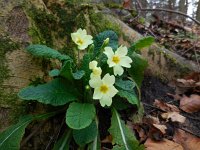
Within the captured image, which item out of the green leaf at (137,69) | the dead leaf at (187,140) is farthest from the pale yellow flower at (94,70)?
the dead leaf at (187,140)

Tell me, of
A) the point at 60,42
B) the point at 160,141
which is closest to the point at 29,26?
the point at 60,42

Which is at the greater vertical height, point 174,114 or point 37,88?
point 37,88

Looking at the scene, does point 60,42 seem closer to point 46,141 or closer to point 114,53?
point 114,53

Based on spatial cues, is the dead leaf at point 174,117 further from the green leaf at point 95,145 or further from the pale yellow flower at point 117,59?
the green leaf at point 95,145

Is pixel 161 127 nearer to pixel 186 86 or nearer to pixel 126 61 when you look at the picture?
pixel 126 61

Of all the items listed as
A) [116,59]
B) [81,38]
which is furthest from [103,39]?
[116,59]
